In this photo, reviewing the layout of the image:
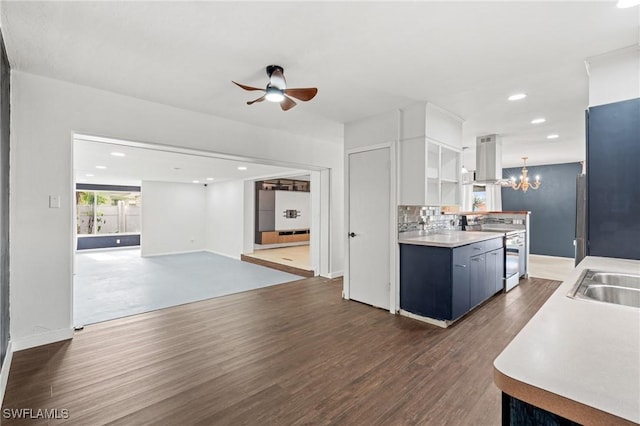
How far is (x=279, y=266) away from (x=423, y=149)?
14.0ft

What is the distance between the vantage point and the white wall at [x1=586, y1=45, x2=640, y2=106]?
2.31 meters

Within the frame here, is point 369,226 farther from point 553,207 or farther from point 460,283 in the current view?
point 553,207

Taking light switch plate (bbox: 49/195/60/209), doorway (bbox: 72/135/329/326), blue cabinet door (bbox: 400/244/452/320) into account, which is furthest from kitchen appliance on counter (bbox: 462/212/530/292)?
light switch plate (bbox: 49/195/60/209)

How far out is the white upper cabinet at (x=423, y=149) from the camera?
3594mm

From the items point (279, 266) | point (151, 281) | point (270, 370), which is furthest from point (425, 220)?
point (151, 281)

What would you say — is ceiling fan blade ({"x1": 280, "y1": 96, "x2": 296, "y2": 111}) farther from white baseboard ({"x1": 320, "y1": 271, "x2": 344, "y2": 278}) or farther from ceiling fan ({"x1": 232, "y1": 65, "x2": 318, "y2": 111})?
white baseboard ({"x1": 320, "y1": 271, "x2": 344, "y2": 278})

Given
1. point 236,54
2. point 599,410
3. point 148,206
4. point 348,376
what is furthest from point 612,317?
point 148,206

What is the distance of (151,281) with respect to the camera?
562 cm

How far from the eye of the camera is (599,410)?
25.1 inches

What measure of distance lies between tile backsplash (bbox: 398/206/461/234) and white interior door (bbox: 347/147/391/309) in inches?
9.4

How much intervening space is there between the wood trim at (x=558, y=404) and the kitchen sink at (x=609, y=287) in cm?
99

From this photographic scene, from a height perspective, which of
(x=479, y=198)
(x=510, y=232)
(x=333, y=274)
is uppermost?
(x=479, y=198)

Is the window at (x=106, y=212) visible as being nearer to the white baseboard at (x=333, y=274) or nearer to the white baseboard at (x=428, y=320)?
the white baseboard at (x=333, y=274)

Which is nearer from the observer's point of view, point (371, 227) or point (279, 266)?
point (371, 227)
